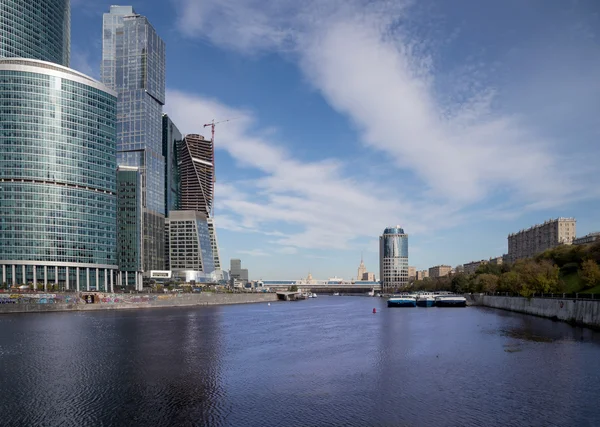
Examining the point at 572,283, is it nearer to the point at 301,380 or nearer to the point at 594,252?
the point at 594,252

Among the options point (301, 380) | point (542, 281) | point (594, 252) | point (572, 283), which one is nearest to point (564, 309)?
point (542, 281)

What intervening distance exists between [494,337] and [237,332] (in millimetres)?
49423

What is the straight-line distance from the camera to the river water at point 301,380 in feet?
133

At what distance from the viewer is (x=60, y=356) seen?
6856 cm

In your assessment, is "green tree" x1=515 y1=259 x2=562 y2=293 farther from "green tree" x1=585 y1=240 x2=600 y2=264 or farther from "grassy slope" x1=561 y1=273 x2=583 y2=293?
"green tree" x1=585 y1=240 x2=600 y2=264

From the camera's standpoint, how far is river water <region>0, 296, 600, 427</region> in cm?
4041

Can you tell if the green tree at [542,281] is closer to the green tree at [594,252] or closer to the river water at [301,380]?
the green tree at [594,252]

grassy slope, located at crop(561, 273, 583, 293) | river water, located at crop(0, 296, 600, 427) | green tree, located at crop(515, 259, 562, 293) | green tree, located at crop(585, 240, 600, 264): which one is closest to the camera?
river water, located at crop(0, 296, 600, 427)

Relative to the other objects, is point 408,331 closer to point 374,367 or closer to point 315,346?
point 315,346

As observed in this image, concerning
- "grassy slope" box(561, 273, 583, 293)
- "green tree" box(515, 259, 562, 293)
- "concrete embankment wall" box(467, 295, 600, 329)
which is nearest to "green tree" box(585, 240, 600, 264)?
"grassy slope" box(561, 273, 583, 293)

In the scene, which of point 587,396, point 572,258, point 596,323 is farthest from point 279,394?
point 572,258

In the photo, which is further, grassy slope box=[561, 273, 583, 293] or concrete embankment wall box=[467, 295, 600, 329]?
grassy slope box=[561, 273, 583, 293]

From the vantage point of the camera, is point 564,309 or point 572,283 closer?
point 564,309

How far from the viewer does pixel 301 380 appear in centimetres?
5362
